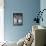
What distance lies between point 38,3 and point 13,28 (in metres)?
1.39

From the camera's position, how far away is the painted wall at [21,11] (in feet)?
16.3

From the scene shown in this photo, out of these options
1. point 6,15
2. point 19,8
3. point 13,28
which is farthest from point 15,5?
point 13,28

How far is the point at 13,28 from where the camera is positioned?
5059 mm

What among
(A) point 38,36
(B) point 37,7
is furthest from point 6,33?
(A) point 38,36

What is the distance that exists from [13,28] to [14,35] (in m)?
0.27

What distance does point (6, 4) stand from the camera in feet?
16.3

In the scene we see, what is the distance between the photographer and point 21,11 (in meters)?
5.10

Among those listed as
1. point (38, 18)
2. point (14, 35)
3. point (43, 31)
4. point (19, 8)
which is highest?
point (19, 8)

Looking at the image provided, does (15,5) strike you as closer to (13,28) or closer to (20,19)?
(20,19)

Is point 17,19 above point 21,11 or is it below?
below

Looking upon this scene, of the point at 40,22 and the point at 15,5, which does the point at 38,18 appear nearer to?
the point at 40,22

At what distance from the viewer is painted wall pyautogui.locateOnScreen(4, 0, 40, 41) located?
498 centimetres

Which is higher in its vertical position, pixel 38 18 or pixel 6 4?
pixel 6 4

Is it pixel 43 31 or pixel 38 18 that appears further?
pixel 38 18
